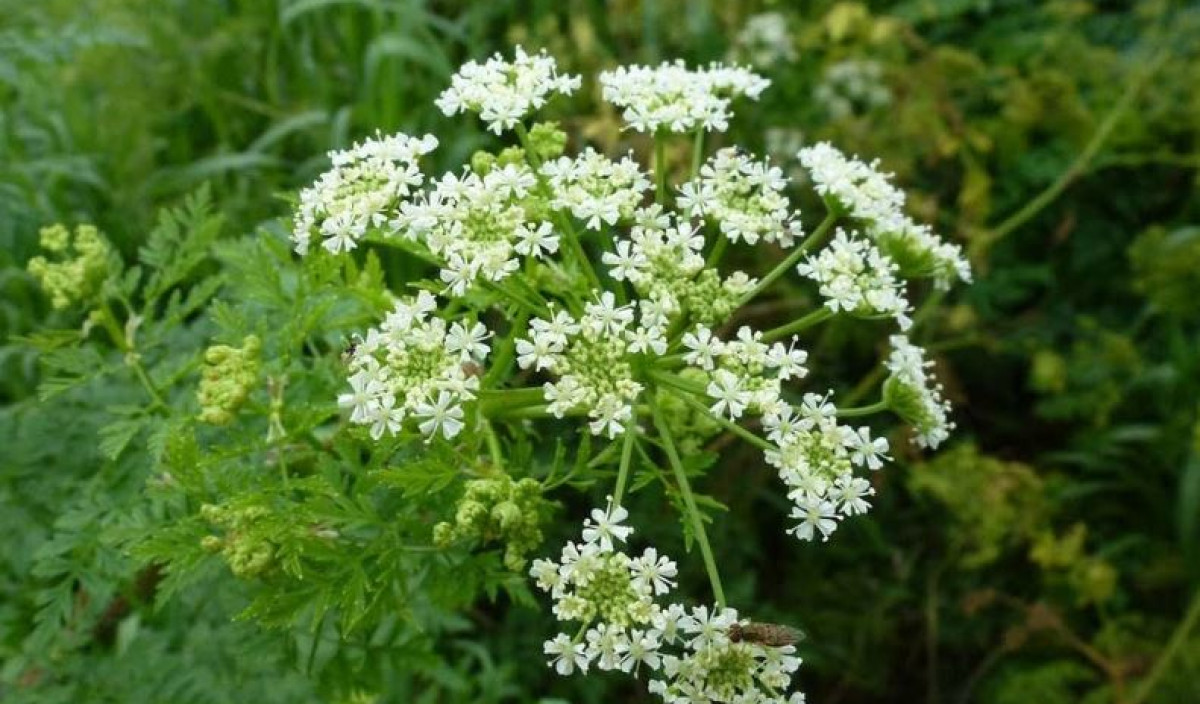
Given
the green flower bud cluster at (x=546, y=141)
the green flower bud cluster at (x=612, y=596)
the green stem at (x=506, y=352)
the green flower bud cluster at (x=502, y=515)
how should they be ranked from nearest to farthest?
the green flower bud cluster at (x=612, y=596), the green flower bud cluster at (x=502, y=515), the green stem at (x=506, y=352), the green flower bud cluster at (x=546, y=141)

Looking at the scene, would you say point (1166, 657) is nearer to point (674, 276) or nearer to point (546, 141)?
point (674, 276)

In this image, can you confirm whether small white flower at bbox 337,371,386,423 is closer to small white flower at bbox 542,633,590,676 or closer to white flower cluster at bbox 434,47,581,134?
small white flower at bbox 542,633,590,676

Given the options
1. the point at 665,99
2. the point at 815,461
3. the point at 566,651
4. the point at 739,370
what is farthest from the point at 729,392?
the point at 665,99

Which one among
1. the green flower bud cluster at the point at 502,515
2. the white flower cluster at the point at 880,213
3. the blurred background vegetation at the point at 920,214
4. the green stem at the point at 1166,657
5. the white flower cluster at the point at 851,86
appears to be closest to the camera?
the green flower bud cluster at the point at 502,515

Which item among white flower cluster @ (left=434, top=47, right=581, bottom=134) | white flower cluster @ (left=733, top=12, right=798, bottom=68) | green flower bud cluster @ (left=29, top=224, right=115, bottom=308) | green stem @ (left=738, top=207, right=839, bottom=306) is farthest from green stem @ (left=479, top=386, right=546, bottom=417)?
white flower cluster @ (left=733, top=12, right=798, bottom=68)

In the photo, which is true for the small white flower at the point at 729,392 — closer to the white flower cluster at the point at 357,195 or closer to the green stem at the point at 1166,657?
the white flower cluster at the point at 357,195

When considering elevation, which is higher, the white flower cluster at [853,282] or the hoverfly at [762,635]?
the white flower cluster at [853,282]

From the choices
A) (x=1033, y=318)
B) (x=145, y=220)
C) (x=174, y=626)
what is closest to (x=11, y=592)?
(x=174, y=626)

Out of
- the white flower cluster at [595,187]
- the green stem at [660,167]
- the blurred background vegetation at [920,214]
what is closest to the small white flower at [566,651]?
the white flower cluster at [595,187]
